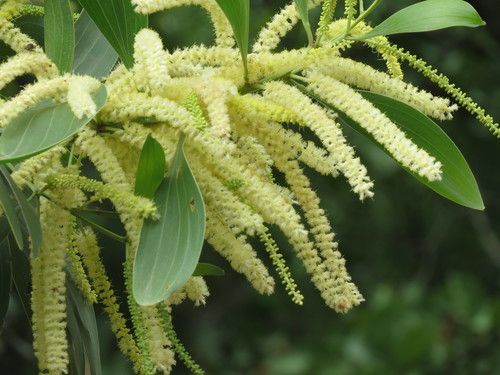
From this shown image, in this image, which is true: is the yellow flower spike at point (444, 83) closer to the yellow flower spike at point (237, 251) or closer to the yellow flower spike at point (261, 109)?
the yellow flower spike at point (261, 109)

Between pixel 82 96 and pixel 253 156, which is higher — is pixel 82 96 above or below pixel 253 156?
above

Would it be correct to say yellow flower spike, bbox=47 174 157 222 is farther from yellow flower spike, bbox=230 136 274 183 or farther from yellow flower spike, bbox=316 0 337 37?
yellow flower spike, bbox=316 0 337 37

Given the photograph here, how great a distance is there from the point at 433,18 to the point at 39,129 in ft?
1.93

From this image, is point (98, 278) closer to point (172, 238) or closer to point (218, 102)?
point (172, 238)

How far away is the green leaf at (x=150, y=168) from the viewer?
1330mm

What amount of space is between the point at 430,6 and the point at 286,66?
261 mm

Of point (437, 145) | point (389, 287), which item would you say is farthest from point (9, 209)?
point (389, 287)

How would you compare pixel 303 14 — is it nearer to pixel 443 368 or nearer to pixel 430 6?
pixel 430 6

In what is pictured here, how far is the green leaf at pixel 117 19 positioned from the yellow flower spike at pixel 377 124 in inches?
11.9

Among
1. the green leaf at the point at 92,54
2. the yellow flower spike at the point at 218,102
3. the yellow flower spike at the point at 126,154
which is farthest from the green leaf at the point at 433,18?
the green leaf at the point at 92,54

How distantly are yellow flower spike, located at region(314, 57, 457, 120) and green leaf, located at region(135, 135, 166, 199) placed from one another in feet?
0.81

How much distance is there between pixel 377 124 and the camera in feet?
4.32

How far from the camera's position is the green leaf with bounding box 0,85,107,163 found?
128 cm

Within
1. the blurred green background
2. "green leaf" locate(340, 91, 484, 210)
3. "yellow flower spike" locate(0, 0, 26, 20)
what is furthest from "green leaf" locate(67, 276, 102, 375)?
the blurred green background
